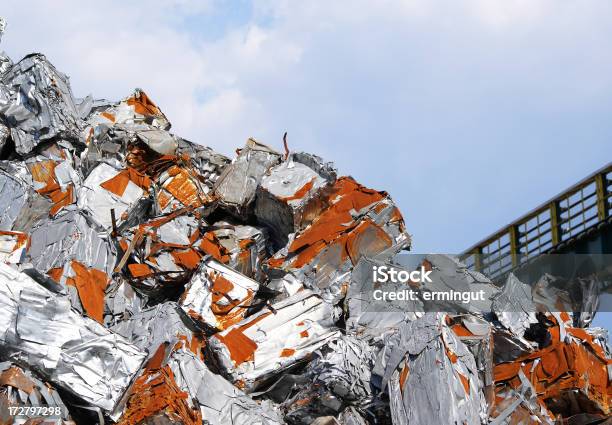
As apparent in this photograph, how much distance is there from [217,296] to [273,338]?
0.58 m

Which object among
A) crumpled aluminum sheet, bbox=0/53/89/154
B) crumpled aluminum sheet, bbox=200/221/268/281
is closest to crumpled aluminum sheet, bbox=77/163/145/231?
crumpled aluminum sheet, bbox=0/53/89/154

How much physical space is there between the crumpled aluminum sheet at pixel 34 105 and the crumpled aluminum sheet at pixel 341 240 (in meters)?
2.38

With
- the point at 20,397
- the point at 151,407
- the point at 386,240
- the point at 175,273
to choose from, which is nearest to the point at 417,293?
the point at 386,240

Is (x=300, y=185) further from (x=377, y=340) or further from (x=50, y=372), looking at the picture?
(x=50, y=372)

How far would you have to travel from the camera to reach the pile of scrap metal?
23.0ft

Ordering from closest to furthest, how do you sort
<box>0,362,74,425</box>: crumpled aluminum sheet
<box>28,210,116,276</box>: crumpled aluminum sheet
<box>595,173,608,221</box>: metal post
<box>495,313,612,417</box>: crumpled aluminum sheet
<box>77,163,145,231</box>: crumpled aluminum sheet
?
<box>0,362,74,425</box>: crumpled aluminum sheet → <box>495,313,612,417</box>: crumpled aluminum sheet → <box>28,210,116,276</box>: crumpled aluminum sheet → <box>77,163,145,231</box>: crumpled aluminum sheet → <box>595,173,608,221</box>: metal post

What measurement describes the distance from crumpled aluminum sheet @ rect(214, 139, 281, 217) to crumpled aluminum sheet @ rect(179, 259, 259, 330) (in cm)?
125

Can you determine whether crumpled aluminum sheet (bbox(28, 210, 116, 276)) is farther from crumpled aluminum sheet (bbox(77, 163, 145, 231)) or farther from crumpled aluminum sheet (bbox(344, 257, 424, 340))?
crumpled aluminum sheet (bbox(344, 257, 424, 340))

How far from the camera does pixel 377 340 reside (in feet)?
25.9

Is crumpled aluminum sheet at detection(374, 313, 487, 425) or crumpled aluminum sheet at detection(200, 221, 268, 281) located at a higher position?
crumpled aluminum sheet at detection(200, 221, 268, 281)

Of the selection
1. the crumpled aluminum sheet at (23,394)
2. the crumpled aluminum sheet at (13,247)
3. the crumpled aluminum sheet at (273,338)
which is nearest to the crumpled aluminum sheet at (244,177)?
the crumpled aluminum sheet at (273,338)

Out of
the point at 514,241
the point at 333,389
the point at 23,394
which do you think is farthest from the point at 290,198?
the point at 514,241

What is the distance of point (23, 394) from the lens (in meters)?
6.70

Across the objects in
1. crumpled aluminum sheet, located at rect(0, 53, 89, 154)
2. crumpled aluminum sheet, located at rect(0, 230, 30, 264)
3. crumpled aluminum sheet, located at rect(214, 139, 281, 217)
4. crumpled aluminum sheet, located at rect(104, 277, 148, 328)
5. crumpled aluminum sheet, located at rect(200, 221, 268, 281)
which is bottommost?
crumpled aluminum sheet, located at rect(104, 277, 148, 328)
